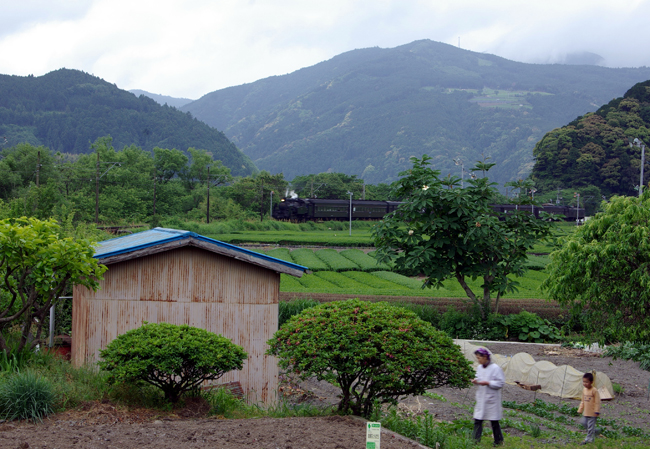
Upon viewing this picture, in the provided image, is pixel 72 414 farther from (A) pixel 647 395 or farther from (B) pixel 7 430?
(A) pixel 647 395

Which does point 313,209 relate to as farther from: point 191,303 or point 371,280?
point 191,303

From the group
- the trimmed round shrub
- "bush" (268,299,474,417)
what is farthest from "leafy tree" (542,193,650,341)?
the trimmed round shrub

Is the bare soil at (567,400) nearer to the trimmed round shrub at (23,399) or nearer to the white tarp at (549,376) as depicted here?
the white tarp at (549,376)

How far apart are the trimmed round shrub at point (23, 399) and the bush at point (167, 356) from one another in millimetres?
892

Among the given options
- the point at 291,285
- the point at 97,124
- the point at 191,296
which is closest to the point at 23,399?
the point at 191,296

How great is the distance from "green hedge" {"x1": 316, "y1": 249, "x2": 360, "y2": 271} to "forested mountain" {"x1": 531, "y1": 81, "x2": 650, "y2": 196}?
73089 mm

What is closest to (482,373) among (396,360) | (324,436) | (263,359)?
(396,360)

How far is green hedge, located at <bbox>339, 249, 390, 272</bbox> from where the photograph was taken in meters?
36.4

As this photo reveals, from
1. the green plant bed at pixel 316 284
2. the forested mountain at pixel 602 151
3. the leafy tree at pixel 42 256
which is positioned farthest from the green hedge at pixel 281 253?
the forested mountain at pixel 602 151

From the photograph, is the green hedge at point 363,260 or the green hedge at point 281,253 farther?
the green hedge at point 281,253

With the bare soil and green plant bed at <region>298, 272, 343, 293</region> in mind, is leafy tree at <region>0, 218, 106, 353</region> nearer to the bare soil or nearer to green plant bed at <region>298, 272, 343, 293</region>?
the bare soil

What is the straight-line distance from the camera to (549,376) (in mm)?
12820

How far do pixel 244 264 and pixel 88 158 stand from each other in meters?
82.7

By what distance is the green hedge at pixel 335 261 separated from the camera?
35562 millimetres
